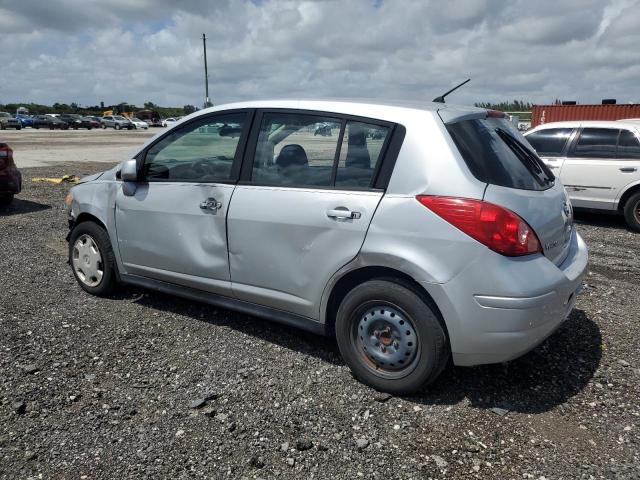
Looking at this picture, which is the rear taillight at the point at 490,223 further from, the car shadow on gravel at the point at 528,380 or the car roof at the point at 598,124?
the car roof at the point at 598,124

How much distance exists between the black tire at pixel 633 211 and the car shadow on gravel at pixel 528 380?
518 cm

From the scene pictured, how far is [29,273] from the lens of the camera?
18.9ft

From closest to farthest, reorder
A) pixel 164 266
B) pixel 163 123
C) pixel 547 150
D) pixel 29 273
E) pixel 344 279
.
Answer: pixel 344 279, pixel 164 266, pixel 29 273, pixel 547 150, pixel 163 123

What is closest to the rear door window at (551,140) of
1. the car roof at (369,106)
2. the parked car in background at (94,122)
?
the car roof at (369,106)

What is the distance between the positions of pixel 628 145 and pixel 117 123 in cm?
6229

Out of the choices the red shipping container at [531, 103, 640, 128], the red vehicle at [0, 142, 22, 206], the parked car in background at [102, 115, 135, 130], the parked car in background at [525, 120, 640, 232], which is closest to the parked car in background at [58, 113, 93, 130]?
the parked car in background at [102, 115, 135, 130]

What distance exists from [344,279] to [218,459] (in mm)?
1258

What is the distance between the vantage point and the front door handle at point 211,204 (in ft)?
12.7

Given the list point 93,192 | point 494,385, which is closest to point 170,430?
point 494,385

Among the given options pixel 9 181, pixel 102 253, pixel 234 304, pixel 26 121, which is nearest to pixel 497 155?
pixel 234 304

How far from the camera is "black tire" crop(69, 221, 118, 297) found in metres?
4.73

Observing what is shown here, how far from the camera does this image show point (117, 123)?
63094 mm

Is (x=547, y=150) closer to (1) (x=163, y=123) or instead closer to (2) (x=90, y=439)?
(2) (x=90, y=439)

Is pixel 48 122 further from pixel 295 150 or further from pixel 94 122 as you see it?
pixel 295 150
